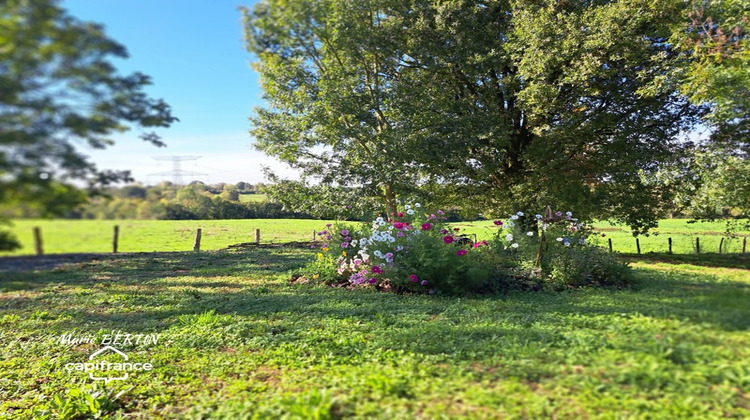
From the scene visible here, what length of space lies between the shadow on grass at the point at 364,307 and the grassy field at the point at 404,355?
0.02 m

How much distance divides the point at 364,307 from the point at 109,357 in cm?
293

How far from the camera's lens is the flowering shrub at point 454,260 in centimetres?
581

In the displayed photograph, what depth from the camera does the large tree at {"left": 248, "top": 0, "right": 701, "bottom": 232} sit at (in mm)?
8500

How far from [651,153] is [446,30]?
6093 millimetres

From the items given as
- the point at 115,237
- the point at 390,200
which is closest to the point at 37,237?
the point at 115,237

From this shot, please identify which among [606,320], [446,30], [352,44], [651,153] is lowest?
[606,320]

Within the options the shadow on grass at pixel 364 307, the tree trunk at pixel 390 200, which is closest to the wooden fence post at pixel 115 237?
the shadow on grass at pixel 364 307

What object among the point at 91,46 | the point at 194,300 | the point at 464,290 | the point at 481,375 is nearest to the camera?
the point at 91,46

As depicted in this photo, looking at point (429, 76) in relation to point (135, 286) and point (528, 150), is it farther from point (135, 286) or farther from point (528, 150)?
point (135, 286)

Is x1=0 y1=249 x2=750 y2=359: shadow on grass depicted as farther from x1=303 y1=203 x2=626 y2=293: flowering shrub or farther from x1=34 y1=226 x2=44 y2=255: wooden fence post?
x1=303 y1=203 x2=626 y2=293: flowering shrub

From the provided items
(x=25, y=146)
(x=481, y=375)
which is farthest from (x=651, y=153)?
(x=25, y=146)

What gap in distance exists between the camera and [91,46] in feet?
4.81

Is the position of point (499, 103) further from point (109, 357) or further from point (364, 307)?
point (109, 357)

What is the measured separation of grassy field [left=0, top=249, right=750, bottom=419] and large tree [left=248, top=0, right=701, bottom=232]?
545cm
